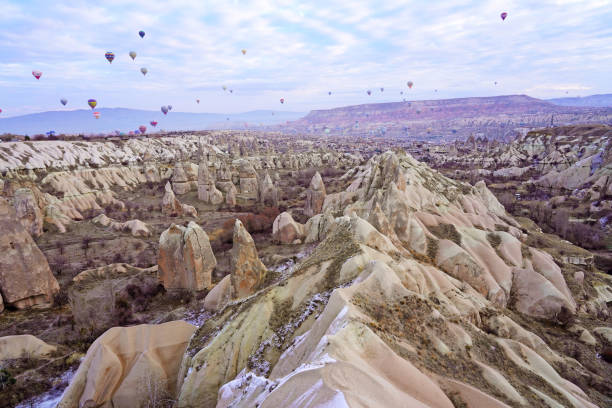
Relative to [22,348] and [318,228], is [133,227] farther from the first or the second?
[22,348]

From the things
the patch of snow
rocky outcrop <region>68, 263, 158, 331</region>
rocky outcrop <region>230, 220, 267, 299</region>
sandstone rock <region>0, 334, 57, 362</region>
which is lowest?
rocky outcrop <region>68, 263, 158, 331</region>

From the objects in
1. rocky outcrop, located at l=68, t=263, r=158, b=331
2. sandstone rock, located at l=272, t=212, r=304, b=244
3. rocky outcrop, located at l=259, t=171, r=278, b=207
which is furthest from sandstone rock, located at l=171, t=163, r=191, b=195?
rocky outcrop, located at l=68, t=263, r=158, b=331

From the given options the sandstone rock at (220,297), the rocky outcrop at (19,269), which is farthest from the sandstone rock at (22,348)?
the sandstone rock at (220,297)

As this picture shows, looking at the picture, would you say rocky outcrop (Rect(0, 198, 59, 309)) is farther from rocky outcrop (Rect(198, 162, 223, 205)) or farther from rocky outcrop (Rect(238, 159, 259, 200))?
rocky outcrop (Rect(238, 159, 259, 200))

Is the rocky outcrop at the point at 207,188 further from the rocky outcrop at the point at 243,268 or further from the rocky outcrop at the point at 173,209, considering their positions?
the rocky outcrop at the point at 243,268

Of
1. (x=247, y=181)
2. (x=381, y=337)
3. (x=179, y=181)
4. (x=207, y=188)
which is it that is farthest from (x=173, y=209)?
(x=381, y=337)

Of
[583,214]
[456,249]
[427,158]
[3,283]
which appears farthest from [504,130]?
[3,283]
